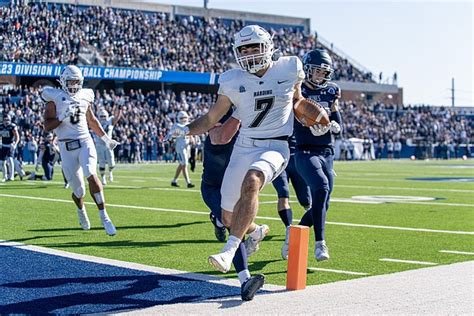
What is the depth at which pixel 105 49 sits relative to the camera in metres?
40.1

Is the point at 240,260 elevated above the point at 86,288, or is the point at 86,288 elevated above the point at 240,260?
the point at 240,260

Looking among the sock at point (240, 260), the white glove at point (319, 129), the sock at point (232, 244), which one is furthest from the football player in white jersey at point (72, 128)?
the sock at point (232, 244)

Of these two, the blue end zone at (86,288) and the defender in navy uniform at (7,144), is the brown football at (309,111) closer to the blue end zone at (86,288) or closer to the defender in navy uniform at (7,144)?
the blue end zone at (86,288)

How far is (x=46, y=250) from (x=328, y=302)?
11.8 feet

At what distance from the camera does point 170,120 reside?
38.8m

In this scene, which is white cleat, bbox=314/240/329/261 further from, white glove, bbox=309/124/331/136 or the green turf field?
white glove, bbox=309/124/331/136

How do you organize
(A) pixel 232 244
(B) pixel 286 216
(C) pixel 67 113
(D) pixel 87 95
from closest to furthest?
(A) pixel 232 244 < (B) pixel 286 216 < (C) pixel 67 113 < (D) pixel 87 95

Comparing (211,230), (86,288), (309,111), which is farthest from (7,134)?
(309,111)

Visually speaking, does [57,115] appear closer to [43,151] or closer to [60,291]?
[60,291]

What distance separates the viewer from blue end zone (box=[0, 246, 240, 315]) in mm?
5298

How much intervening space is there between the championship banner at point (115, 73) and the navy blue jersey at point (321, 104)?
86.3 ft

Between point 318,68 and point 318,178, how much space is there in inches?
42.8

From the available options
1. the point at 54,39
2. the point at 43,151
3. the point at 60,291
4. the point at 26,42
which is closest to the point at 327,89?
the point at 60,291

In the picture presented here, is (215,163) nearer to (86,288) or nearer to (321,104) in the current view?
(321,104)
